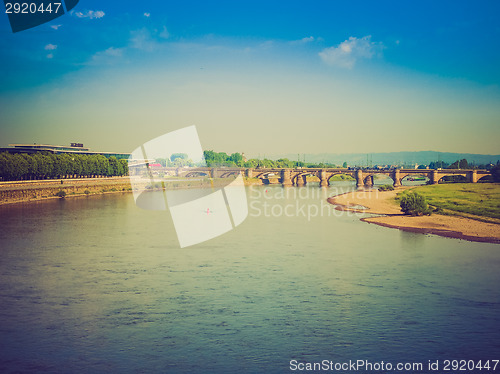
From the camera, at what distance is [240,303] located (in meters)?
23.0

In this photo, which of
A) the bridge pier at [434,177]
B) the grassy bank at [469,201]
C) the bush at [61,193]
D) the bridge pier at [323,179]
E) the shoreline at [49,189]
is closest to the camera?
the grassy bank at [469,201]

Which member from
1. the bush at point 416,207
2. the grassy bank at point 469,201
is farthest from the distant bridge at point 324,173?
the bush at point 416,207

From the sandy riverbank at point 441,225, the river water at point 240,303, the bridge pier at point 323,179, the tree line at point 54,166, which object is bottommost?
the sandy riverbank at point 441,225

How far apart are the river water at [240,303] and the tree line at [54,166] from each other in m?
56.7

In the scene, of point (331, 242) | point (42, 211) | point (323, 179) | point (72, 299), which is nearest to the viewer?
point (72, 299)

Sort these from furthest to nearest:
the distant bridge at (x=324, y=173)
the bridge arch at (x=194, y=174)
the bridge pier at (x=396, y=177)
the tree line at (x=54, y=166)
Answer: the bridge arch at (x=194, y=174) → the bridge pier at (x=396, y=177) → the distant bridge at (x=324, y=173) → the tree line at (x=54, y=166)

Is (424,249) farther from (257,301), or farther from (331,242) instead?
(257,301)

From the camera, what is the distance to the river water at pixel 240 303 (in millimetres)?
17562

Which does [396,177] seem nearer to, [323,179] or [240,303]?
[323,179]

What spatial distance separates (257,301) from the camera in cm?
2334

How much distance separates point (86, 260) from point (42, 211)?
3479cm

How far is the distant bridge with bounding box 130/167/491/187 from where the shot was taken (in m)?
123

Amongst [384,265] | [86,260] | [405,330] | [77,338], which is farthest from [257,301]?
[86,260]

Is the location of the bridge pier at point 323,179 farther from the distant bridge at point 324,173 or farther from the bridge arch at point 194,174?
the bridge arch at point 194,174
